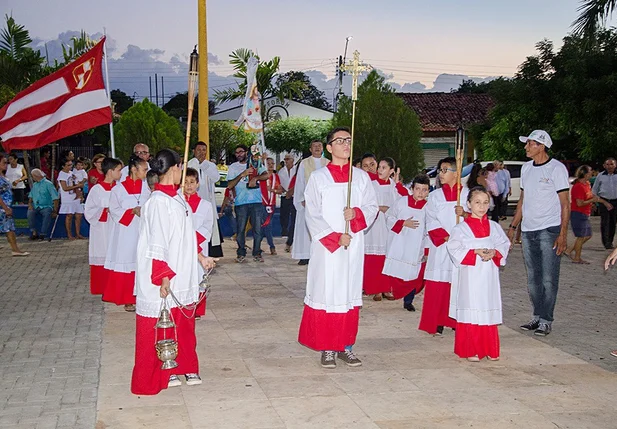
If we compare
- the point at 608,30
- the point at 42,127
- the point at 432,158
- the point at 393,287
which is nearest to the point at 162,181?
the point at 393,287

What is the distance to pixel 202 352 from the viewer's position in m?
7.05

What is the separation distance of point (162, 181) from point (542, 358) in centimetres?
363

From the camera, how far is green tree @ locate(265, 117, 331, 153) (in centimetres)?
4925

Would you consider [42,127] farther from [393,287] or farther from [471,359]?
[471,359]

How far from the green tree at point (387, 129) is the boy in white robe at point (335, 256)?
13338mm

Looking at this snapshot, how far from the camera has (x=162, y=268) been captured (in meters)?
5.53

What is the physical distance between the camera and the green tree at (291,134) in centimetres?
4925

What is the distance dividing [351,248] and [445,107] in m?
42.9

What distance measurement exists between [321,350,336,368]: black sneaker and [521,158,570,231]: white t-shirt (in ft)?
8.55

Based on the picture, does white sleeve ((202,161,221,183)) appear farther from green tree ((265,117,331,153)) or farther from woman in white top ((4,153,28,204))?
green tree ((265,117,331,153))

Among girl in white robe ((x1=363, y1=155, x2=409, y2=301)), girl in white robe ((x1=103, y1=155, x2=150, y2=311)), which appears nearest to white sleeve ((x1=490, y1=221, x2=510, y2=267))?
girl in white robe ((x1=363, y1=155, x2=409, y2=301))

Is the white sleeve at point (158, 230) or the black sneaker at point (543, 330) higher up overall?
the white sleeve at point (158, 230)

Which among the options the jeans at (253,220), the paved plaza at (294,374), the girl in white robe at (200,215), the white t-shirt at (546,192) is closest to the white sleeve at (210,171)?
the jeans at (253,220)

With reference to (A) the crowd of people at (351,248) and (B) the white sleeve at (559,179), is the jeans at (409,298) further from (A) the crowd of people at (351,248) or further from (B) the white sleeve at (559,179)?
(B) the white sleeve at (559,179)
